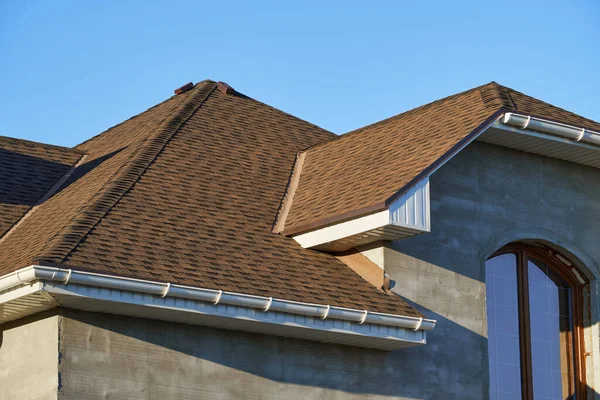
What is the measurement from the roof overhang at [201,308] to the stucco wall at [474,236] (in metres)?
0.97

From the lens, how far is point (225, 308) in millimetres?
14875

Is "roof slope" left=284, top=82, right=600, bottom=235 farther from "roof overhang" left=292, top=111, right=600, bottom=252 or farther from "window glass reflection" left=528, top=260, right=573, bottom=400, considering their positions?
"window glass reflection" left=528, top=260, right=573, bottom=400

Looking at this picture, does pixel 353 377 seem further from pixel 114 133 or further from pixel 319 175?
pixel 114 133

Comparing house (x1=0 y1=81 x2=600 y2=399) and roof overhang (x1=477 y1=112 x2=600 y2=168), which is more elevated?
roof overhang (x1=477 y1=112 x2=600 y2=168)

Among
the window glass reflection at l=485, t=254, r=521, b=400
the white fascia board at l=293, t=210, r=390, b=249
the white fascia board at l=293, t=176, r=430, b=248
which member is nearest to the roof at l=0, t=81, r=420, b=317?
the white fascia board at l=293, t=210, r=390, b=249

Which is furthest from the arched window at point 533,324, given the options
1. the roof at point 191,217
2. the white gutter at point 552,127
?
the roof at point 191,217

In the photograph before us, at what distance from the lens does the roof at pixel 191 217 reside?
49.6 ft

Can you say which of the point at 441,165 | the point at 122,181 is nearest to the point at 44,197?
the point at 122,181

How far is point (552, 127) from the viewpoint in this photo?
712 inches

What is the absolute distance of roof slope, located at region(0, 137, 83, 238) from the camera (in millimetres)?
18594

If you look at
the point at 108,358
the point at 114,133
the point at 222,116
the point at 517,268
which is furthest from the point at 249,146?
the point at 108,358

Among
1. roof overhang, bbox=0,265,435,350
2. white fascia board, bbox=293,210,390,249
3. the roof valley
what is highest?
the roof valley

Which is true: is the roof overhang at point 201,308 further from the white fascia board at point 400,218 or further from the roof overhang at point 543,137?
the roof overhang at point 543,137

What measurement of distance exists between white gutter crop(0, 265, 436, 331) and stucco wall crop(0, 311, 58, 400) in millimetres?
782
